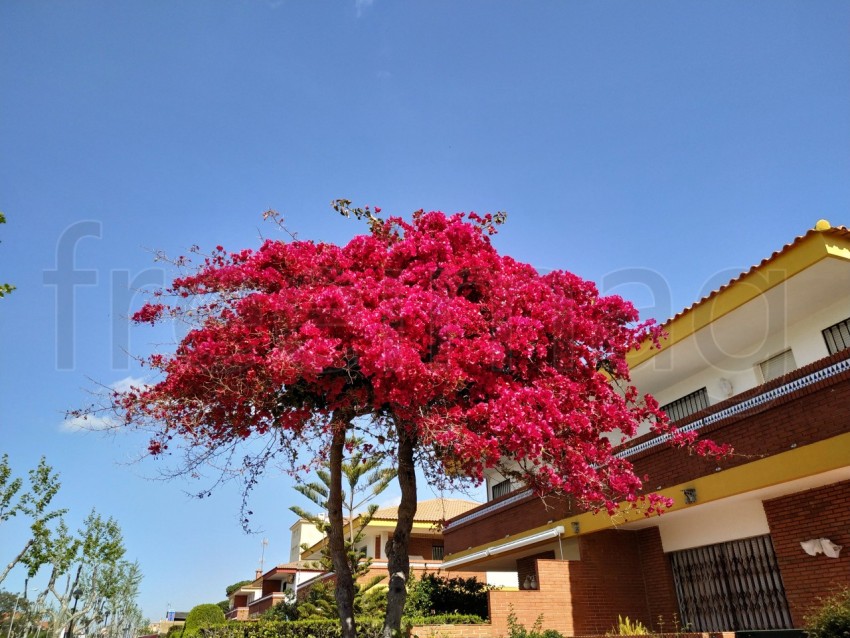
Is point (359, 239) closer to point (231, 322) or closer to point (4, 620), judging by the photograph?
point (231, 322)

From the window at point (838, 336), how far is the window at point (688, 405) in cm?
322

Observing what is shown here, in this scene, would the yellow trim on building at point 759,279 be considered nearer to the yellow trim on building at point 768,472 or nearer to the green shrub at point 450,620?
the yellow trim on building at point 768,472

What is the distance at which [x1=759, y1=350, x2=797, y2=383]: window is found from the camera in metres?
11.9

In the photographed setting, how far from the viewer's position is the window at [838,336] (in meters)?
10.8

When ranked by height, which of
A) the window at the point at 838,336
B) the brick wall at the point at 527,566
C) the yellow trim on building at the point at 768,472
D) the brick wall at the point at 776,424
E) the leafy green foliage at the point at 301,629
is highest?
the window at the point at 838,336

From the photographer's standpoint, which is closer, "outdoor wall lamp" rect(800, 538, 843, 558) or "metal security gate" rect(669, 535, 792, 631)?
"outdoor wall lamp" rect(800, 538, 843, 558)

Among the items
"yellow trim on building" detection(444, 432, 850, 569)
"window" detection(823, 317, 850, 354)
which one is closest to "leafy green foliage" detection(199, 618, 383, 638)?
"yellow trim on building" detection(444, 432, 850, 569)

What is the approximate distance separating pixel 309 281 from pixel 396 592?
3858 millimetres

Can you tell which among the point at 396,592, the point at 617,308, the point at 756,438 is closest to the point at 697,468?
the point at 756,438

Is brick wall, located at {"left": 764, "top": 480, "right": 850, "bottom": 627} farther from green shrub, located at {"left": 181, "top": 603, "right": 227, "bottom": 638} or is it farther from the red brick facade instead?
green shrub, located at {"left": 181, "top": 603, "right": 227, "bottom": 638}

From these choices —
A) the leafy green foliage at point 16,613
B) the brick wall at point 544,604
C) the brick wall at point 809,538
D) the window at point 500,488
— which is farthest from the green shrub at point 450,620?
the leafy green foliage at point 16,613

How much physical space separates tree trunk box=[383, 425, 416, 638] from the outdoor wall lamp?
6.58m

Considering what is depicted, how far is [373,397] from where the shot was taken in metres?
7.20

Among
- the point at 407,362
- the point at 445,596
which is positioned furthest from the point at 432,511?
the point at 407,362
